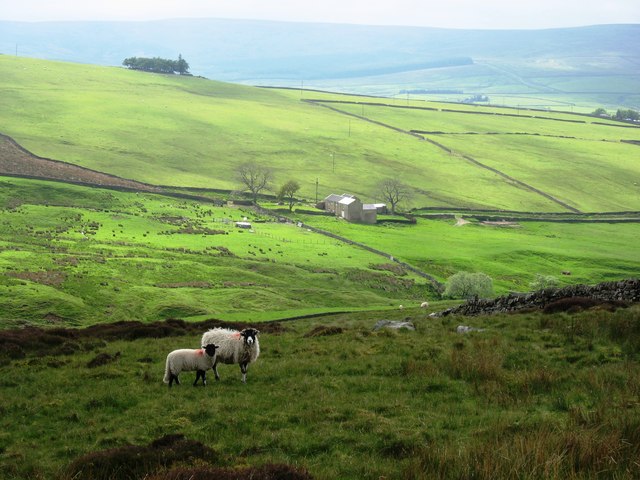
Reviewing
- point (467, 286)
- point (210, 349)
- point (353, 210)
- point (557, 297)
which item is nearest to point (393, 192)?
point (353, 210)

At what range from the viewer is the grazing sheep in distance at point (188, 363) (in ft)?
75.2

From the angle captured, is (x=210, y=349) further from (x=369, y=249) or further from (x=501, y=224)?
(x=501, y=224)

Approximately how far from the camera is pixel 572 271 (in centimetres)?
11988

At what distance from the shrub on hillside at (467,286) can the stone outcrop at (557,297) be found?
5342 centimetres

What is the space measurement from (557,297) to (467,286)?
2223 inches

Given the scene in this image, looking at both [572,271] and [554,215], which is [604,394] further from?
[554,215]

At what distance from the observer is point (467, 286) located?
94.2 metres

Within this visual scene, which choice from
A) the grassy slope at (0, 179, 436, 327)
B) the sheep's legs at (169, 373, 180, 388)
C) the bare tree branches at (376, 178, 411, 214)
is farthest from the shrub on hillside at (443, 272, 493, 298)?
the sheep's legs at (169, 373, 180, 388)

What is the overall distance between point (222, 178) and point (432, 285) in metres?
84.5


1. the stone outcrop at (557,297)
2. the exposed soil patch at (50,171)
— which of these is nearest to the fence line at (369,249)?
the exposed soil patch at (50,171)

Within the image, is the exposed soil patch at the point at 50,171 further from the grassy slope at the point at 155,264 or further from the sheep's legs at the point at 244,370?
the sheep's legs at the point at 244,370

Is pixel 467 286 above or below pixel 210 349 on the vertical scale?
below

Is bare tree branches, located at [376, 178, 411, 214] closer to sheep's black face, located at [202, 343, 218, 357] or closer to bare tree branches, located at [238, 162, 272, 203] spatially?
bare tree branches, located at [238, 162, 272, 203]

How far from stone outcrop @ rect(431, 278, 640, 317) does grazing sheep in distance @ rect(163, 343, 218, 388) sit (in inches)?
789
